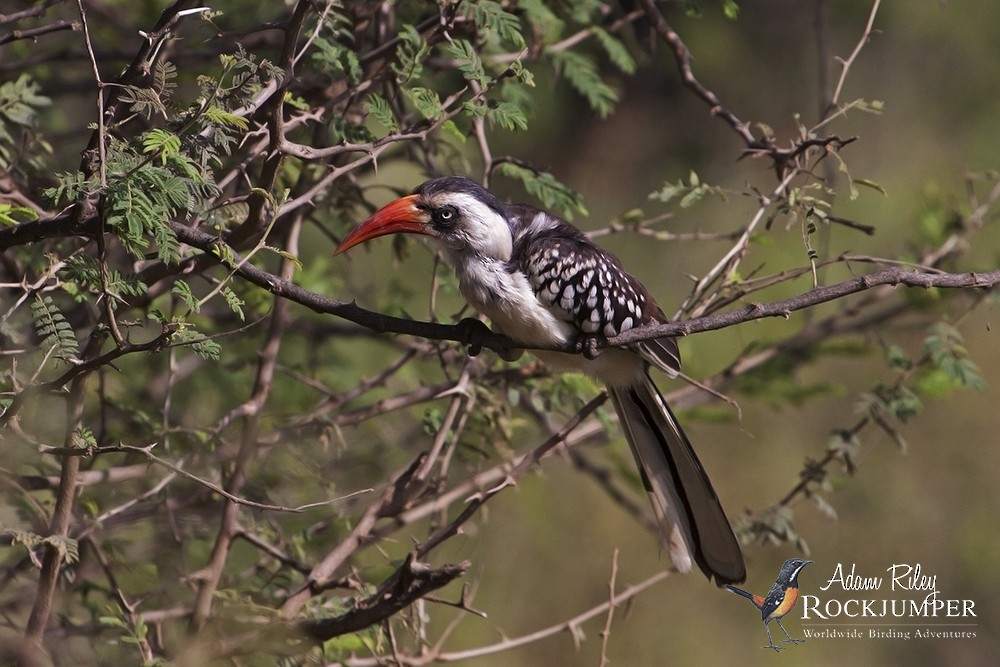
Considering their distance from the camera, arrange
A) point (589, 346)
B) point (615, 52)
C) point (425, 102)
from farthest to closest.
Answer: point (615, 52) < point (589, 346) < point (425, 102)

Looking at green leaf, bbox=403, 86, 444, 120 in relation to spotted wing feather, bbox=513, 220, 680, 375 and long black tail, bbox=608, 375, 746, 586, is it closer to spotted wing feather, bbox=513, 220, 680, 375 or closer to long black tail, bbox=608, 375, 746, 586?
spotted wing feather, bbox=513, 220, 680, 375

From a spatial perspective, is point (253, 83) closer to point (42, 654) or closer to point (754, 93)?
point (42, 654)

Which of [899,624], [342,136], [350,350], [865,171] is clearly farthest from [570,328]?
[865,171]

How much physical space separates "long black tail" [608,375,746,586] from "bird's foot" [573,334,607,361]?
14.1 inches

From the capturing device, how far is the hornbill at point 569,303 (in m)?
2.81

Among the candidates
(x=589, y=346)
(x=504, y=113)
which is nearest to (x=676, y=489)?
(x=589, y=346)

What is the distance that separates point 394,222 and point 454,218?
17cm

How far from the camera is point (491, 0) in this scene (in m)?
2.74

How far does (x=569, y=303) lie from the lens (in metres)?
2.80

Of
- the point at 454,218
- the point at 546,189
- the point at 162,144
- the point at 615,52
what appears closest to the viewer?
the point at 162,144

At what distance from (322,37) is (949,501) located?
5.43m

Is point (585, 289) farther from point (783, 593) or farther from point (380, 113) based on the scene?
point (783, 593)

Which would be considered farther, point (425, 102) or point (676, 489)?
point (676, 489)

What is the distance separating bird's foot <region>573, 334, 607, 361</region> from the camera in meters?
2.74
